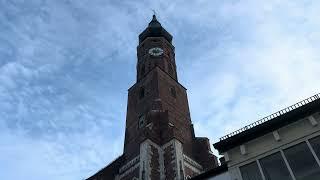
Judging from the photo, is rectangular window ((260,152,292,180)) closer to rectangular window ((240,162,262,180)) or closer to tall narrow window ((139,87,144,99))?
rectangular window ((240,162,262,180))

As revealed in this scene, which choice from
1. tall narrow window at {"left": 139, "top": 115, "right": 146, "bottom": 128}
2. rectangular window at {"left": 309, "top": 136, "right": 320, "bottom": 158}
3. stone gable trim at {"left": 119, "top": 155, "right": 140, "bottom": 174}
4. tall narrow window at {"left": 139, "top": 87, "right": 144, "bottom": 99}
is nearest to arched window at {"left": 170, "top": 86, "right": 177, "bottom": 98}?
tall narrow window at {"left": 139, "top": 87, "right": 144, "bottom": 99}

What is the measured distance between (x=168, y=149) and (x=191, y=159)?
123 inches

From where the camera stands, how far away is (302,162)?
1400 centimetres

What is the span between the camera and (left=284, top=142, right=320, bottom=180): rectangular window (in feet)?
44.4

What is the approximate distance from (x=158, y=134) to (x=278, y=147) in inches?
957

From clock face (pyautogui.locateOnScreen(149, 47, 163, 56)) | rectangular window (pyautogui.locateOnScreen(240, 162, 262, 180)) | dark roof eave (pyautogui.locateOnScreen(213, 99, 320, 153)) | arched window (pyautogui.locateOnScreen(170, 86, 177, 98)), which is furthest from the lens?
clock face (pyautogui.locateOnScreen(149, 47, 163, 56))

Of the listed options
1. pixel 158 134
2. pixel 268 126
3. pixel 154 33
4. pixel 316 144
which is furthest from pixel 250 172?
pixel 154 33

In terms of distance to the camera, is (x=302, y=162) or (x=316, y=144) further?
(x=316, y=144)

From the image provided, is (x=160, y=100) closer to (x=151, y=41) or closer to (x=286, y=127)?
(x=151, y=41)

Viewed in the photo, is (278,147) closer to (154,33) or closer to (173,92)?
(173,92)

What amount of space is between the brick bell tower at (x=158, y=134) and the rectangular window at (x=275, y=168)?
62.1ft

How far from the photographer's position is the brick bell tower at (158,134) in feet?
115

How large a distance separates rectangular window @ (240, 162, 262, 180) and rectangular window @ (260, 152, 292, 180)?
0.93 feet

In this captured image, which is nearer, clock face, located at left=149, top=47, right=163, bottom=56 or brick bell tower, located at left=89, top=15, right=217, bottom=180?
brick bell tower, located at left=89, top=15, right=217, bottom=180
